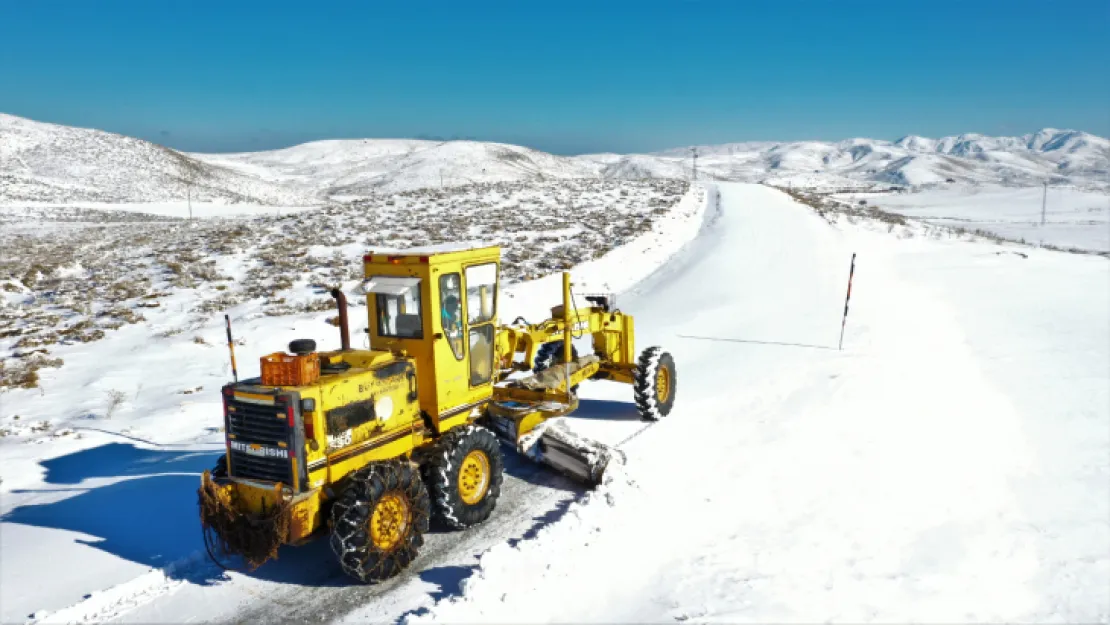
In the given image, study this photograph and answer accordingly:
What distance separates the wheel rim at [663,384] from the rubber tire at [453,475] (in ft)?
13.5

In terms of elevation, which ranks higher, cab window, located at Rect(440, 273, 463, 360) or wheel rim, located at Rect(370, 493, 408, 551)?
cab window, located at Rect(440, 273, 463, 360)

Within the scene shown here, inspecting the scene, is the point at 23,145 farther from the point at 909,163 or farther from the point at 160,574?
the point at 909,163

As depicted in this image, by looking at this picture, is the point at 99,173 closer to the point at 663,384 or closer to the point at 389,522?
the point at 663,384

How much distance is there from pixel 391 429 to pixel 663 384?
213 inches

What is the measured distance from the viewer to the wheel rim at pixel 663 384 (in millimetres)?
11164

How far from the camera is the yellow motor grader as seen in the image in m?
6.29

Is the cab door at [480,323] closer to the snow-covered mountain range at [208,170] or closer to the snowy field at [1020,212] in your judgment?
the snowy field at [1020,212]

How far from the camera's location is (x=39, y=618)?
5969 millimetres

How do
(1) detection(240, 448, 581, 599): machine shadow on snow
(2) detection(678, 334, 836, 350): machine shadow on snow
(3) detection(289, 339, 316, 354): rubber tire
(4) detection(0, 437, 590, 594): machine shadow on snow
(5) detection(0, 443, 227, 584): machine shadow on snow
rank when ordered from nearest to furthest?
A: (3) detection(289, 339, 316, 354): rubber tire
(1) detection(240, 448, 581, 599): machine shadow on snow
(4) detection(0, 437, 590, 594): machine shadow on snow
(5) detection(0, 443, 227, 584): machine shadow on snow
(2) detection(678, 334, 836, 350): machine shadow on snow

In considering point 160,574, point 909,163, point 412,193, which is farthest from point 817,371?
point 909,163

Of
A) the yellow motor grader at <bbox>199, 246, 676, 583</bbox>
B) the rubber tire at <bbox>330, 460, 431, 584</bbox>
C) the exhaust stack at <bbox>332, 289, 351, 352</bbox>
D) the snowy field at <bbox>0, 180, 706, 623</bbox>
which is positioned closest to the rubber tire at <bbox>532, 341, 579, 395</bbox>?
the yellow motor grader at <bbox>199, 246, 676, 583</bbox>

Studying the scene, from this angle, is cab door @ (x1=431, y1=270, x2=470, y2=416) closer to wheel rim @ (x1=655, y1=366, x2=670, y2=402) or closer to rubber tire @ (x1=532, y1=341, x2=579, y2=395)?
rubber tire @ (x1=532, y1=341, x2=579, y2=395)

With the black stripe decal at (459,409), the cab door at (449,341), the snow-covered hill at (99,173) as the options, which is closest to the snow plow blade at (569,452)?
the black stripe decal at (459,409)

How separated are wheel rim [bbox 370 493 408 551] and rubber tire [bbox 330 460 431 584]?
5 centimetres
